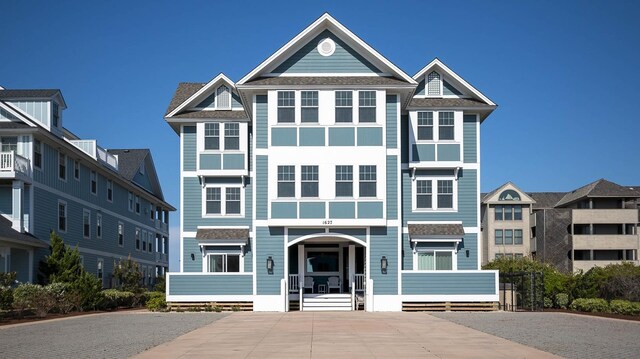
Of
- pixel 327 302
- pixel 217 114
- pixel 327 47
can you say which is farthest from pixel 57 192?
pixel 327 47

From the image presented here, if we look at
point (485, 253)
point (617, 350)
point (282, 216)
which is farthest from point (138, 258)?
point (617, 350)

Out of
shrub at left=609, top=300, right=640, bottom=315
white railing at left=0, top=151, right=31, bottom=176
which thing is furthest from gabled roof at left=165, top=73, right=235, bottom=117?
shrub at left=609, top=300, right=640, bottom=315

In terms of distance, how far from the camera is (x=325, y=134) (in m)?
31.6

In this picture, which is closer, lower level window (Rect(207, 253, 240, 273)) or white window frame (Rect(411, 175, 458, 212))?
white window frame (Rect(411, 175, 458, 212))

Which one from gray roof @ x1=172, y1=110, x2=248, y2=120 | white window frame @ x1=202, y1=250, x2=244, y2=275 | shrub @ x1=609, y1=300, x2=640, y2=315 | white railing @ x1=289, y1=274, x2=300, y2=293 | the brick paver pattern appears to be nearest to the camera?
the brick paver pattern

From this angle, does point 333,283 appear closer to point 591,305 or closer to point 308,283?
point 308,283

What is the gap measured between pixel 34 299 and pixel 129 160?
28496 mm

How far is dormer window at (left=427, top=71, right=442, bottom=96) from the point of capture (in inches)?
1358

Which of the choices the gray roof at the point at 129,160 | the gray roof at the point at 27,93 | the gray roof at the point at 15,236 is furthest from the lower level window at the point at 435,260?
the gray roof at the point at 129,160

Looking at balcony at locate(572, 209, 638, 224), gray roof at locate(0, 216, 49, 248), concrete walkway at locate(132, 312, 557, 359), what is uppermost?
balcony at locate(572, 209, 638, 224)

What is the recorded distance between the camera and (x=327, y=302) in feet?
106

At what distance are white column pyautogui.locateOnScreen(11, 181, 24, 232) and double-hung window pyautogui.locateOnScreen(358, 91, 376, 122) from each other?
1610 cm

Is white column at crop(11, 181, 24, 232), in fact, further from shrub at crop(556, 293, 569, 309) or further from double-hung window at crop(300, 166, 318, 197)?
shrub at crop(556, 293, 569, 309)

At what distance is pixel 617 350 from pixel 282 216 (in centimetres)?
1695
